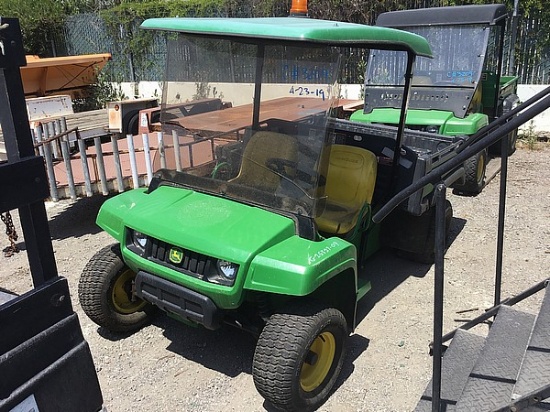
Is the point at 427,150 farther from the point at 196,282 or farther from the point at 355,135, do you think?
the point at 196,282

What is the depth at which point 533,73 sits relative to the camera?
9.11 meters

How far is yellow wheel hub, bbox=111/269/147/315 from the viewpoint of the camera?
130 inches

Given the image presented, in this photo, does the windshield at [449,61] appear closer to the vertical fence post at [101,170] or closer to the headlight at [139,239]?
the vertical fence post at [101,170]

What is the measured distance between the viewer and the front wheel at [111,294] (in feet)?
10.3

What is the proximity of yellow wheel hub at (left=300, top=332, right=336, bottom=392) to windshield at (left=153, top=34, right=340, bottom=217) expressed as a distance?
2.38 ft

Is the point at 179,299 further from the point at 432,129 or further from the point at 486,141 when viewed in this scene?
the point at 432,129

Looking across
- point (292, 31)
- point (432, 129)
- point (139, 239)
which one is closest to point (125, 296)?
point (139, 239)

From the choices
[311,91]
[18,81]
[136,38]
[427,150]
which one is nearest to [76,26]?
[136,38]

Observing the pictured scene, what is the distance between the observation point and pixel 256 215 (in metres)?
2.84

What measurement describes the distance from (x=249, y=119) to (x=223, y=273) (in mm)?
1013

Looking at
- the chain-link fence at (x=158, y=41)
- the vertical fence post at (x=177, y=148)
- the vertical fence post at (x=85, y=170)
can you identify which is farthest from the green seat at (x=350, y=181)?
the chain-link fence at (x=158, y=41)

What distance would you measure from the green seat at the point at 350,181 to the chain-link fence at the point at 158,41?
683cm

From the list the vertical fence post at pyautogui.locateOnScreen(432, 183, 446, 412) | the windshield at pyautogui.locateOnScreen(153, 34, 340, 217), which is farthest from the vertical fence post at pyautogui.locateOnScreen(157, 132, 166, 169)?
the vertical fence post at pyautogui.locateOnScreen(432, 183, 446, 412)

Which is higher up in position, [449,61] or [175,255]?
[449,61]
